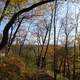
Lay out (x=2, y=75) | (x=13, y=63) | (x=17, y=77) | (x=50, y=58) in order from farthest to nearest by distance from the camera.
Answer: (x=50, y=58) < (x=13, y=63) < (x=17, y=77) < (x=2, y=75)

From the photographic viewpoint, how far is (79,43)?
5762 centimetres

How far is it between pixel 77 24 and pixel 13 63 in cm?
2589

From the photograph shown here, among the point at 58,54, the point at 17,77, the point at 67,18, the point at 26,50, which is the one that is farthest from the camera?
the point at 26,50

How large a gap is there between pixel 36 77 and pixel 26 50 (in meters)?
48.1

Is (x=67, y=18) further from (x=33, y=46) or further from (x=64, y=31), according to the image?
(x=33, y=46)

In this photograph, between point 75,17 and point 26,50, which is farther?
point 26,50

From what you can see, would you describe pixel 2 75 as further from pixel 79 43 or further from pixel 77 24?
pixel 79 43

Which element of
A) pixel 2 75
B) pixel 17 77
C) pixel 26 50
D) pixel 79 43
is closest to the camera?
pixel 2 75

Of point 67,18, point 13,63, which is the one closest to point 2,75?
point 13,63

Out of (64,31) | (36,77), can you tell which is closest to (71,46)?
(64,31)

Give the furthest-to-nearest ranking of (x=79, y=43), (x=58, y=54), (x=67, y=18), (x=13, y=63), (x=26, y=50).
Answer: (x=26, y=50)
(x=58, y=54)
(x=79, y=43)
(x=67, y=18)
(x=13, y=63)

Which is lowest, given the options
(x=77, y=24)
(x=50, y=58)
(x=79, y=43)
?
(x=50, y=58)

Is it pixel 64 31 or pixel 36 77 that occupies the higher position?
pixel 64 31

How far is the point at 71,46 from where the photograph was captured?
62.5 metres
